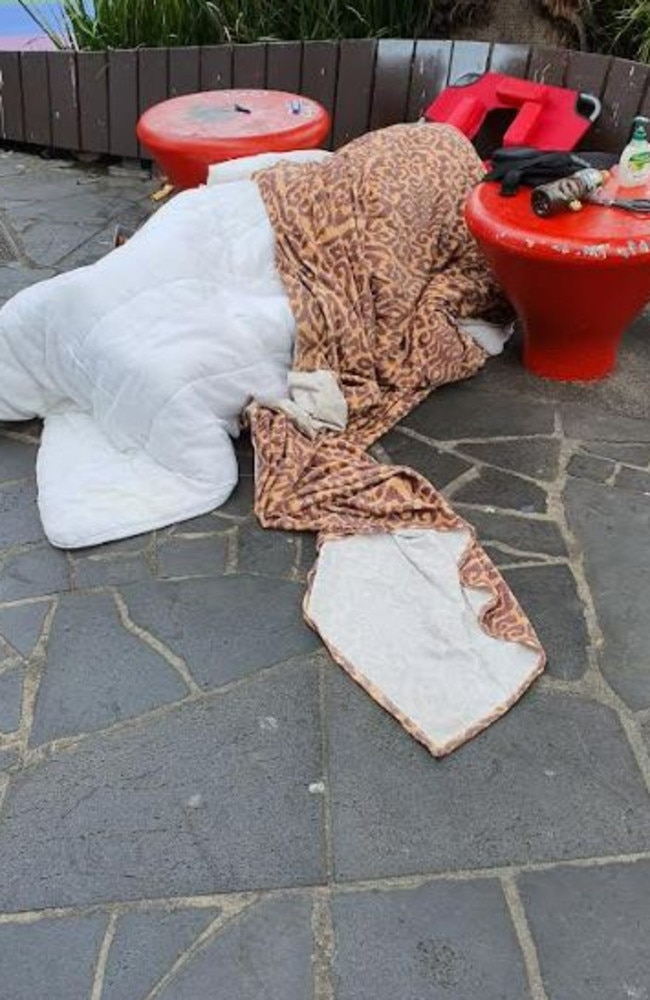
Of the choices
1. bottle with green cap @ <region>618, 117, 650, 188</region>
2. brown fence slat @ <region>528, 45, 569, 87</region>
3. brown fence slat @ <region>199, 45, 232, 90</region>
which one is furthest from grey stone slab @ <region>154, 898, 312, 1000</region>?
brown fence slat @ <region>199, 45, 232, 90</region>

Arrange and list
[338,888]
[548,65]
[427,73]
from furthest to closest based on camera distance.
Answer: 1. [427,73]
2. [548,65]
3. [338,888]

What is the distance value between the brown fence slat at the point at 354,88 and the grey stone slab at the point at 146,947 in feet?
15.4

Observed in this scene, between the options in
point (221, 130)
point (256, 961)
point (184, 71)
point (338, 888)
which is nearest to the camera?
point (256, 961)

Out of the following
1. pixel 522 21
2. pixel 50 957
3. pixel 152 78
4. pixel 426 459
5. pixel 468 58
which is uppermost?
pixel 522 21

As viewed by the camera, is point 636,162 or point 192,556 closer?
point 192,556

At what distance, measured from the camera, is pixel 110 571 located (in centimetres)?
294

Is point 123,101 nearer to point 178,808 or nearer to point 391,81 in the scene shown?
point 391,81

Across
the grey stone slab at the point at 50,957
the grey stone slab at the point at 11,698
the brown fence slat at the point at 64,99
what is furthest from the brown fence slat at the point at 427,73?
the grey stone slab at the point at 50,957

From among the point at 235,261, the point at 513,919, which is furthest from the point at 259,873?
the point at 235,261

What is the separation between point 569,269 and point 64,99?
409cm

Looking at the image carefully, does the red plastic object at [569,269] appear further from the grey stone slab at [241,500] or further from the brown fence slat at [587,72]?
the brown fence slat at [587,72]

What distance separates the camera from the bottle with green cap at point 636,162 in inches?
136

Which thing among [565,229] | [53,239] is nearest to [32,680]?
[565,229]

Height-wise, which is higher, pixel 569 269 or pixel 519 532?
pixel 569 269
